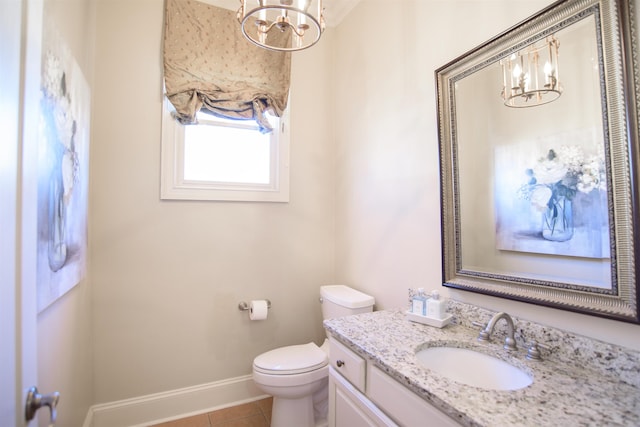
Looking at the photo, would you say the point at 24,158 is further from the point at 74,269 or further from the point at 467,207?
the point at 467,207

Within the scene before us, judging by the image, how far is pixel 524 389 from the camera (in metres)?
0.87

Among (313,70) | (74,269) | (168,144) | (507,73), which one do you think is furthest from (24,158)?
(313,70)

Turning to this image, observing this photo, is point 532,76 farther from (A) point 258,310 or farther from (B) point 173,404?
(B) point 173,404

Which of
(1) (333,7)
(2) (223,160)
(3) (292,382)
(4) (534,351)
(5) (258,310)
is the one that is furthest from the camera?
(1) (333,7)

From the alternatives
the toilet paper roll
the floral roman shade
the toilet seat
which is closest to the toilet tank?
the toilet seat

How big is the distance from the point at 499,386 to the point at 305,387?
1067 millimetres

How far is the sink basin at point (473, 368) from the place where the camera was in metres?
1.04

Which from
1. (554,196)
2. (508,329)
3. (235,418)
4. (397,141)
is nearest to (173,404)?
(235,418)

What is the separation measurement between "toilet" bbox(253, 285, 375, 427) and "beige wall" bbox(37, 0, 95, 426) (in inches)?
35.4

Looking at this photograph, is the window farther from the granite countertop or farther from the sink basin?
the sink basin


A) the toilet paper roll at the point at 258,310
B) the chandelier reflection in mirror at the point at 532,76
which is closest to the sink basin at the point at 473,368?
the chandelier reflection in mirror at the point at 532,76

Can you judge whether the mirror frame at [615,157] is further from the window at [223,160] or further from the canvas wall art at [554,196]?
the window at [223,160]

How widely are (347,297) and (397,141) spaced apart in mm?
1047

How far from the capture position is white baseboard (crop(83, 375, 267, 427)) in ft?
6.14
